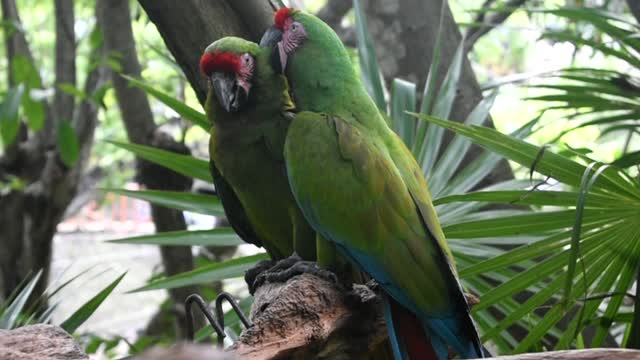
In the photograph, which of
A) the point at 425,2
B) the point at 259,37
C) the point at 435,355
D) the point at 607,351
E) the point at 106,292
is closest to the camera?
the point at 607,351

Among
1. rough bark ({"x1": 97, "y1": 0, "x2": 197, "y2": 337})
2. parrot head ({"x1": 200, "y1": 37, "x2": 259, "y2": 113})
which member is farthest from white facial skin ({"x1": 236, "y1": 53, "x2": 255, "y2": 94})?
rough bark ({"x1": 97, "y1": 0, "x2": 197, "y2": 337})

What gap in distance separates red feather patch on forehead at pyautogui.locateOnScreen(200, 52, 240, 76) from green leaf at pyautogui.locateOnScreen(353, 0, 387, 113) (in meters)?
0.62

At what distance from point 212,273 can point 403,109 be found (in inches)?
21.4

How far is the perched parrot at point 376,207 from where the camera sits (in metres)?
1.22

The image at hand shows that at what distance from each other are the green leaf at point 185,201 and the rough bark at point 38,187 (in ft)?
3.42

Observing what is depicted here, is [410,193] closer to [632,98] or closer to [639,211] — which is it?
[639,211]

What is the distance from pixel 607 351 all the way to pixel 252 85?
0.82 meters

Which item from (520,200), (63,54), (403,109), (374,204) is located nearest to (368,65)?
(403,109)

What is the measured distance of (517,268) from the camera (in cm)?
193

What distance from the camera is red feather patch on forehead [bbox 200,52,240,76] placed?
1400 mm

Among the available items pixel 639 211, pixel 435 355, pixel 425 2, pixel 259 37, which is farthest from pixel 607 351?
pixel 425 2

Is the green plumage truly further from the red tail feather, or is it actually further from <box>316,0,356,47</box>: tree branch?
<box>316,0,356,47</box>: tree branch

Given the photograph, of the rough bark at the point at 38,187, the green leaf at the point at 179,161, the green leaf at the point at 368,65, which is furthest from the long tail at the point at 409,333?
the rough bark at the point at 38,187

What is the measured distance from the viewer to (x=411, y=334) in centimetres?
124
